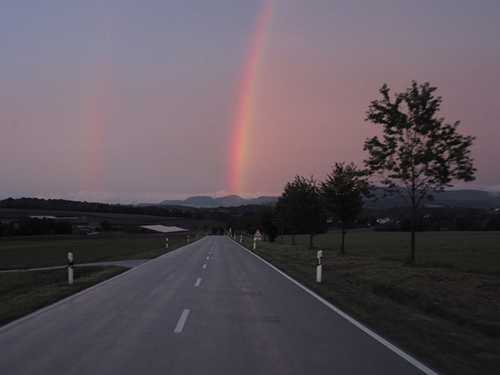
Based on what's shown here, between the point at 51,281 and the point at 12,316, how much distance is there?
9135mm

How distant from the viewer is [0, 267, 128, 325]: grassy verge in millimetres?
8990

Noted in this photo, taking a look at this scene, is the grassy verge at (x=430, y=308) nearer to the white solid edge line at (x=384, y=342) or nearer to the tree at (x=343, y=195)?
the white solid edge line at (x=384, y=342)

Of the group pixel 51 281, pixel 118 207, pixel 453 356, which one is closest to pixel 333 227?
pixel 118 207

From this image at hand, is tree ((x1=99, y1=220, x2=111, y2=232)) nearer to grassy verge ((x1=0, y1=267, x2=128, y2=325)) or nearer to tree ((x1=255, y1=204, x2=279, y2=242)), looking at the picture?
tree ((x1=255, y1=204, x2=279, y2=242))

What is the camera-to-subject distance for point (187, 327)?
722 centimetres

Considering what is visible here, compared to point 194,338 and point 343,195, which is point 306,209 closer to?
point 343,195

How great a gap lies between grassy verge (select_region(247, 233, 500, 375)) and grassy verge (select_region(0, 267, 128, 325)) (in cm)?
720

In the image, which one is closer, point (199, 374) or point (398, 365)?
point (199, 374)

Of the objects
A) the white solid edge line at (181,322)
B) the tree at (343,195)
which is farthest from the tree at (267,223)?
the white solid edge line at (181,322)

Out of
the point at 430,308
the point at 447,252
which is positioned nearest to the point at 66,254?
the point at 447,252

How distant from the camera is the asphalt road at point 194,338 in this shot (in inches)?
203

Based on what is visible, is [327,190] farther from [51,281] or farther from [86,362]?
[86,362]

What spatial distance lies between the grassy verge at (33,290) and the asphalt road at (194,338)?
0.43 meters

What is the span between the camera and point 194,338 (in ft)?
21.2
